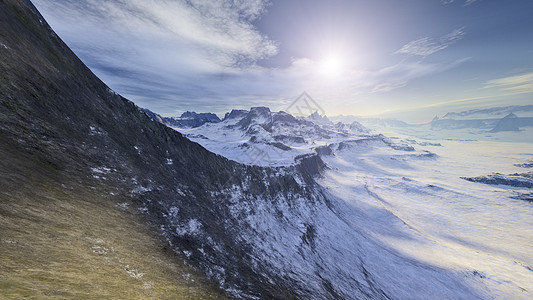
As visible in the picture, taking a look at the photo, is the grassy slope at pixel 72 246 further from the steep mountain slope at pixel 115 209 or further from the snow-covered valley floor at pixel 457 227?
the snow-covered valley floor at pixel 457 227

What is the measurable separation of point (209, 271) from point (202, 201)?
46.4ft

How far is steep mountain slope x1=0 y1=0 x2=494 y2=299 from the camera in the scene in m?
8.73

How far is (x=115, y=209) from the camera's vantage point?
1496 centimetres

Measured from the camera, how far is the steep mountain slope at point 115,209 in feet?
28.7

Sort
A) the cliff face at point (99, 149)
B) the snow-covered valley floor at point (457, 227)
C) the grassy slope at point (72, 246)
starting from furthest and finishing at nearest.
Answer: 1. the snow-covered valley floor at point (457, 227)
2. the cliff face at point (99, 149)
3. the grassy slope at point (72, 246)

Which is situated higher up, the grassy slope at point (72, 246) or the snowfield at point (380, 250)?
the grassy slope at point (72, 246)

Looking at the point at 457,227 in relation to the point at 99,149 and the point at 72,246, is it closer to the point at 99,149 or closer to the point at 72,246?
the point at 72,246

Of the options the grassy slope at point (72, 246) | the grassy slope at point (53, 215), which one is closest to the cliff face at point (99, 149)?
the grassy slope at point (53, 215)

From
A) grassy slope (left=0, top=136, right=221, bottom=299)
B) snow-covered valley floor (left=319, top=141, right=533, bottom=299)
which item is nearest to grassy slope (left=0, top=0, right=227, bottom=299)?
grassy slope (left=0, top=136, right=221, bottom=299)

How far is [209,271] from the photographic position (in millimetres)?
15688

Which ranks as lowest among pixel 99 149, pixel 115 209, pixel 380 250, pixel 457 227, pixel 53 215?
pixel 457 227

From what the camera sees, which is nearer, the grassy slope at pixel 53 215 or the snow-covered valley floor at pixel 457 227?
the grassy slope at pixel 53 215

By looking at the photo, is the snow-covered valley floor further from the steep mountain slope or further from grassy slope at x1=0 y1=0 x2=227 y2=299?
grassy slope at x1=0 y1=0 x2=227 y2=299

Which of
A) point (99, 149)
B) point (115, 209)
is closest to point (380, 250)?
point (115, 209)
